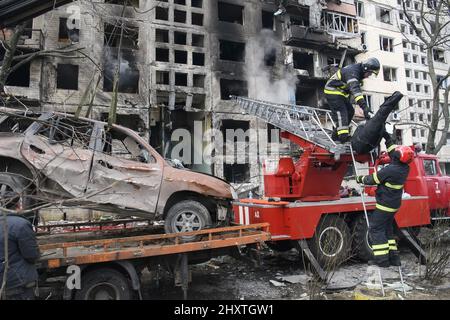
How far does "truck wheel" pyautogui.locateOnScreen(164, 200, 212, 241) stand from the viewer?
19.2ft

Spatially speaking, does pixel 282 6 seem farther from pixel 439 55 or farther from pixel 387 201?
pixel 387 201

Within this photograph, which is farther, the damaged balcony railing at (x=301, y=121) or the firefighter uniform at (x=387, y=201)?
the damaged balcony railing at (x=301, y=121)

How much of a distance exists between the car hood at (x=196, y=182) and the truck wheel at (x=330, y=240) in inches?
77.8

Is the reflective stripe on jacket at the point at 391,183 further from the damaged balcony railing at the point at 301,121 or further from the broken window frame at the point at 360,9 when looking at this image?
the broken window frame at the point at 360,9

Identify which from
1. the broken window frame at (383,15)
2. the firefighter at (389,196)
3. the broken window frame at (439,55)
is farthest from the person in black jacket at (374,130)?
the broken window frame at (439,55)

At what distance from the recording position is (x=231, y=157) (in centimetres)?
2167

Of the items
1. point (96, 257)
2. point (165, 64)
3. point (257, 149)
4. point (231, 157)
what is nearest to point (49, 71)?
point (165, 64)

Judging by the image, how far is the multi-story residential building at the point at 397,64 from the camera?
95.8ft

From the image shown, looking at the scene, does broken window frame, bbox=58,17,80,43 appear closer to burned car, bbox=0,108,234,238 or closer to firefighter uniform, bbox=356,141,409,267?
burned car, bbox=0,108,234,238

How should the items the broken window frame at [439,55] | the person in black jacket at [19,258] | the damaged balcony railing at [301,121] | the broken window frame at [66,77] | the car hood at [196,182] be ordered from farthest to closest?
the broken window frame at [439,55] < the broken window frame at [66,77] < the damaged balcony railing at [301,121] < the car hood at [196,182] < the person in black jacket at [19,258]

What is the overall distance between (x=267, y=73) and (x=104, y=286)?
21111 mm
